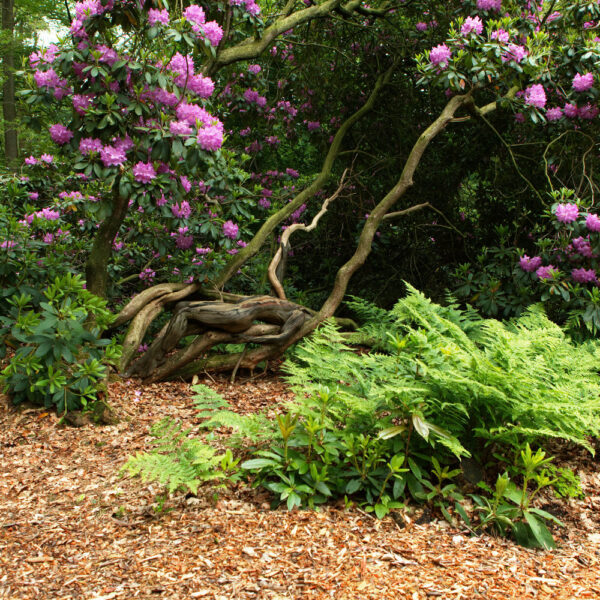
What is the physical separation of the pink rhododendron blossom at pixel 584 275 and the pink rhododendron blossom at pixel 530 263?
0.31 metres

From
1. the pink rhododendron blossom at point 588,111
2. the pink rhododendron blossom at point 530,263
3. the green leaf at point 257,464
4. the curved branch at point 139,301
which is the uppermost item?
the pink rhododendron blossom at point 588,111

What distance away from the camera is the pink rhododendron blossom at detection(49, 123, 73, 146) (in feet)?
11.1

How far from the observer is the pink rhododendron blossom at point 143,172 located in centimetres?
333

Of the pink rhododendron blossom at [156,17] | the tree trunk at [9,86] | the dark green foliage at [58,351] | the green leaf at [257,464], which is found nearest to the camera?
the green leaf at [257,464]

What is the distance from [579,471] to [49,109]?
152 inches

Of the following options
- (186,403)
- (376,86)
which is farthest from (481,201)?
(186,403)

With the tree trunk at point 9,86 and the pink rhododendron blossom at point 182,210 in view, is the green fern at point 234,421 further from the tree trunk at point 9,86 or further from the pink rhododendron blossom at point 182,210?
the tree trunk at point 9,86

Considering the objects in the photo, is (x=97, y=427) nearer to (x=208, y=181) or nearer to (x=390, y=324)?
(x=208, y=181)

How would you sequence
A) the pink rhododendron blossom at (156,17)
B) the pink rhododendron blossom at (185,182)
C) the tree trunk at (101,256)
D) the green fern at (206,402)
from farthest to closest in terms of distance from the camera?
1. the tree trunk at (101,256)
2. the pink rhododendron blossom at (185,182)
3. the pink rhododendron blossom at (156,17)
4. the green fern at (206,402)

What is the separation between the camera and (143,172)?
334 cm

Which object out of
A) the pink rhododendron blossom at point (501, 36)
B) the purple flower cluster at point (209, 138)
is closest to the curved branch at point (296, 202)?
the purple flower cluster at point (209, 138)

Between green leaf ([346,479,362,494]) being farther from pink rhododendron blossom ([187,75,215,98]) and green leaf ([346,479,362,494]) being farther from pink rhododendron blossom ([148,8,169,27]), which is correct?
pink rhododendron blossom ([148,8,169,27])

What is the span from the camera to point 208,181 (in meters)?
3.81

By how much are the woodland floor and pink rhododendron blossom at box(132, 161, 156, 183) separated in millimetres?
1666
